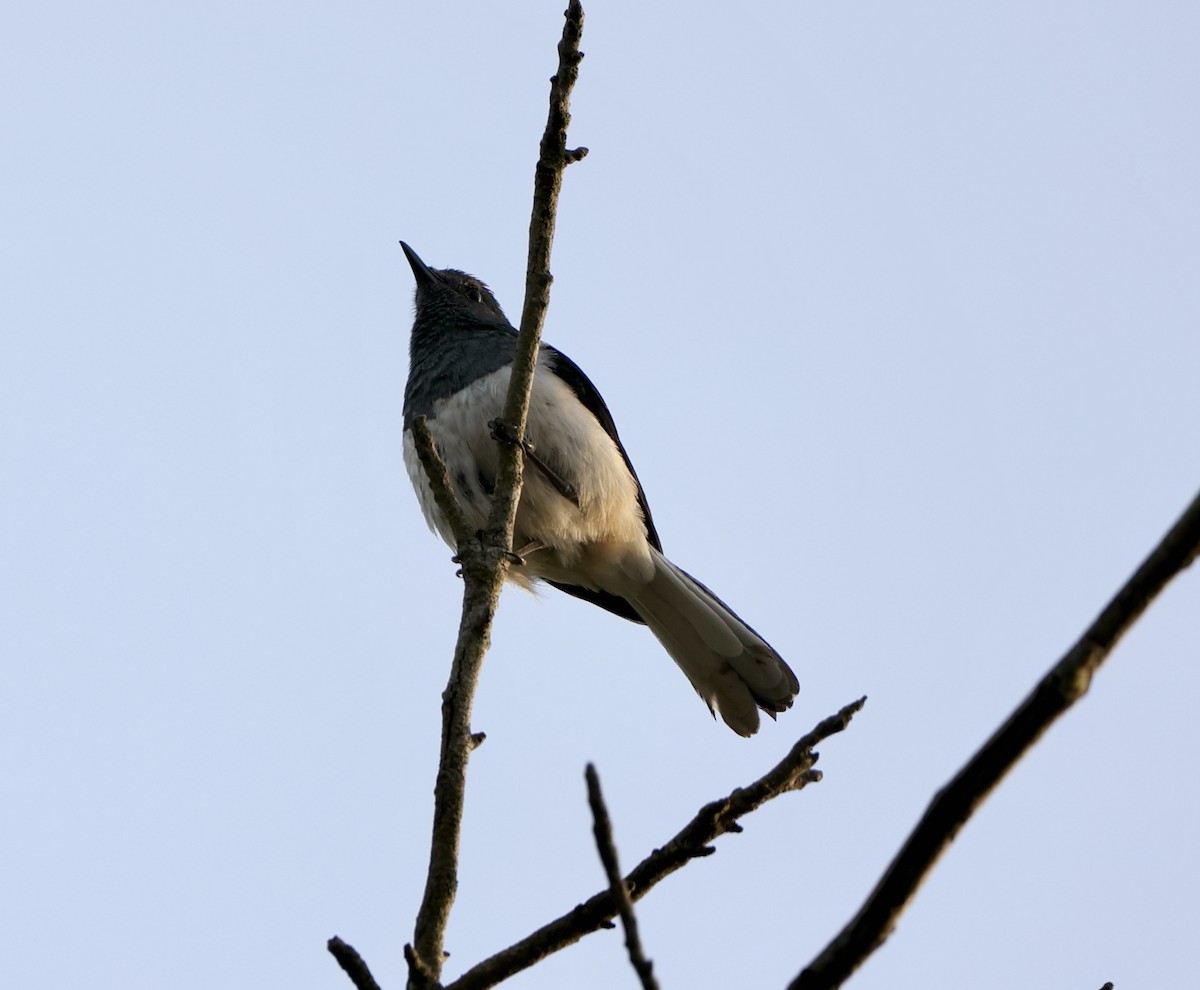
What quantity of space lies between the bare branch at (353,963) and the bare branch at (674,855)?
0.61 feet

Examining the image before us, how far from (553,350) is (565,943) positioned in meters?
5.61

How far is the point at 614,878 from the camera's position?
222cm

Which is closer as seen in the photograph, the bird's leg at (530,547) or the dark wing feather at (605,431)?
the bird's leg at (530,547)

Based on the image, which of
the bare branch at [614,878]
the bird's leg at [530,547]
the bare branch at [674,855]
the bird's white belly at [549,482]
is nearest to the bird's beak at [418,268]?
the bird's white belly at [549,482]

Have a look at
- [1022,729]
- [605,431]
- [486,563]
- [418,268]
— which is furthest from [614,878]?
[418,268]

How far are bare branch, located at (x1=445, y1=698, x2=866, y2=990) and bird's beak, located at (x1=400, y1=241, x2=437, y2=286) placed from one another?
22.0 ft

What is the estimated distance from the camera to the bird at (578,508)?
7238 mm

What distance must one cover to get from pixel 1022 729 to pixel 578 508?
5.75 meters

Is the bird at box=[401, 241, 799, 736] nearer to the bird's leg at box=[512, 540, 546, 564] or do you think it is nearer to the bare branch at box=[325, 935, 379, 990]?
the bird's leg at box=[512, 540, 546, 564]

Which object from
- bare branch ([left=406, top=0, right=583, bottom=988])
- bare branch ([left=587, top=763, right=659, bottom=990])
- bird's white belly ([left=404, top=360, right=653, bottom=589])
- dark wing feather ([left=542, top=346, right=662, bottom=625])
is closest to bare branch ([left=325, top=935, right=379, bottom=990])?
bare branch ([left=406, top=0, right=583, bottom=988])

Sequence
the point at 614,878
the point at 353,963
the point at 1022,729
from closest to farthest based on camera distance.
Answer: the point at 1022,729, the point at 614,878, the point at 353,963

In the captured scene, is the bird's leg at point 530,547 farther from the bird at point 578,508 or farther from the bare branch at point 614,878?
the bare branch at point 614,878

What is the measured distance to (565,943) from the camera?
9.93 feet

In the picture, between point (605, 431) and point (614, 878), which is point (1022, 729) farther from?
point (605, 431)
